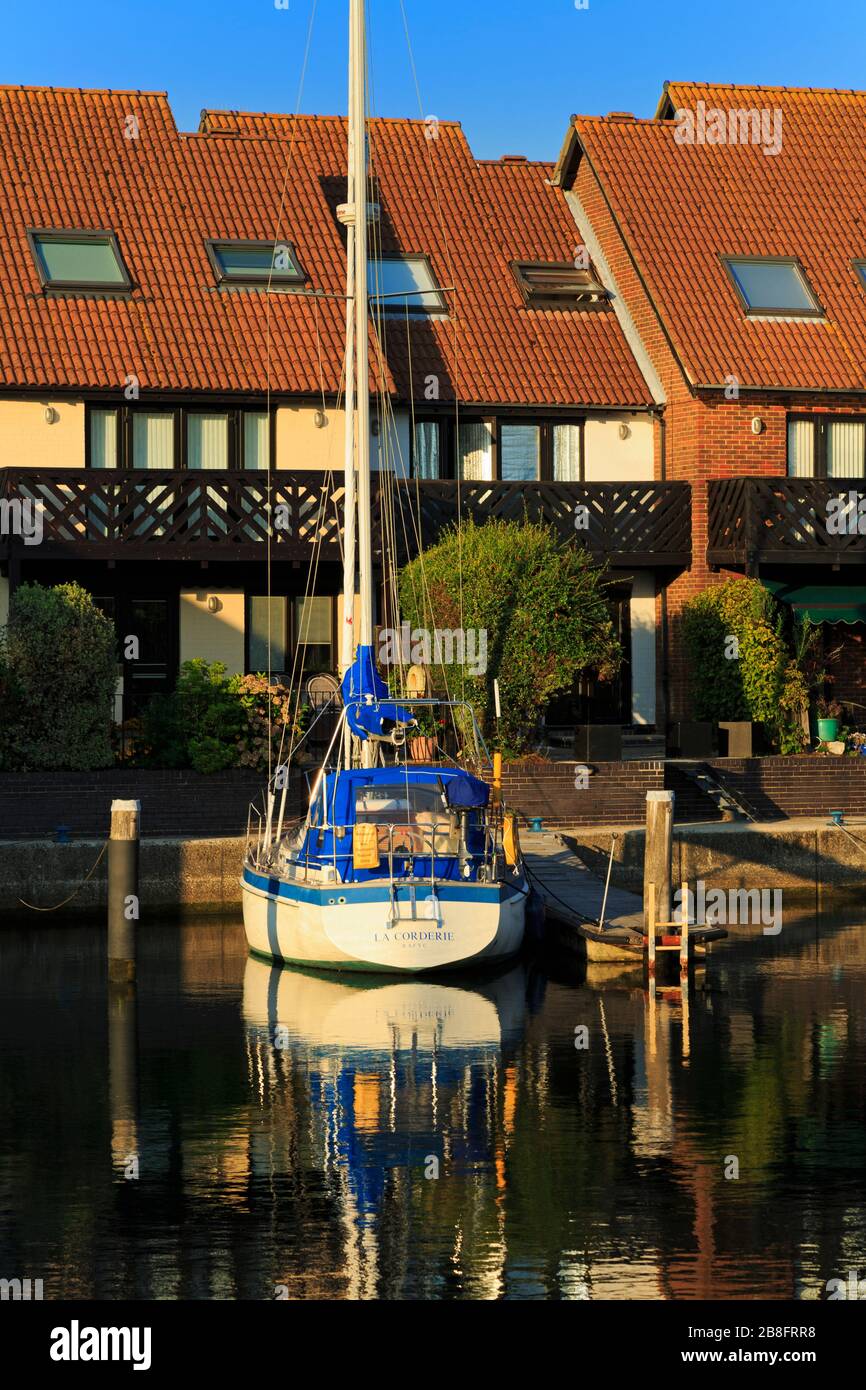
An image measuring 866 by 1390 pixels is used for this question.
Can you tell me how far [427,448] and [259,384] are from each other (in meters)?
3.58

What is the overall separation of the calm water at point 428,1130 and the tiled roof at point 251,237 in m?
13.5

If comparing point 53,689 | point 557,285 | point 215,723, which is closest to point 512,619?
point 215,723

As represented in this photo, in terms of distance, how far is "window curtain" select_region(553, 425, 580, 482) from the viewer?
4152cm

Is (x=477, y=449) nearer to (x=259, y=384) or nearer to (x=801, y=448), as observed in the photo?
(x=259, y=384)

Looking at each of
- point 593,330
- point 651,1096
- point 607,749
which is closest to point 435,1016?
point 651,1096

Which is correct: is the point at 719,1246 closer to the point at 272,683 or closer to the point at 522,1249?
the point at 522,1249

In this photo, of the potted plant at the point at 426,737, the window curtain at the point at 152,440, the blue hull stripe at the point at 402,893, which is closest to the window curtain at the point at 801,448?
the potted plant at the point at 426,737

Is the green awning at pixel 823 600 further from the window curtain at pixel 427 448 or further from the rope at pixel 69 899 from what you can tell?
the rope at pixel 69 899

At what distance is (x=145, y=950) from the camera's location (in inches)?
1136

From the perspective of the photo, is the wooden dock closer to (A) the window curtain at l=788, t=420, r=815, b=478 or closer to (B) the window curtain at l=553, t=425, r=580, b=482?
(B) the window curtain at l=553, t=425, r=580, b=482

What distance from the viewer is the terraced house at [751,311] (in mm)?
39625

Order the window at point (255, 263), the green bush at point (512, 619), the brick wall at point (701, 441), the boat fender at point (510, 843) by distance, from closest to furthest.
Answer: the boat fender at point (510, 843)
the green bush at point (512, 619)
the brick wall at point (701, 441)
the window at point (255, 263)

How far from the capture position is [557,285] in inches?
1726
